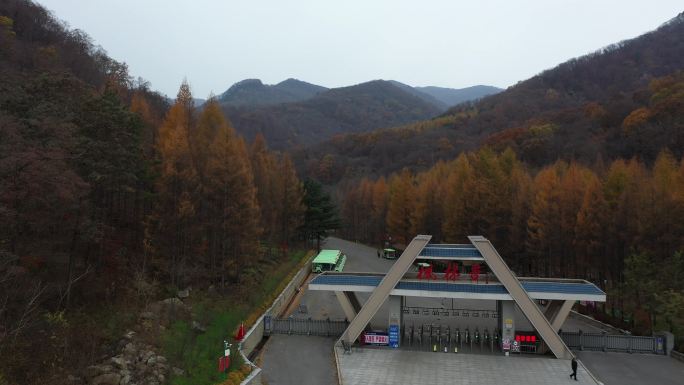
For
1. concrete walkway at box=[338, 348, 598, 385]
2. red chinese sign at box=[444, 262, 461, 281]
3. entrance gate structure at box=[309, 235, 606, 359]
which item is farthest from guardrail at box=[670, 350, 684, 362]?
red chinese sign at box=[444, 262, 461, 281]

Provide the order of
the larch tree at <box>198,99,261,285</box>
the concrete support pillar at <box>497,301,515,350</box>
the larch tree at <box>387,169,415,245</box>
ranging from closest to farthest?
the concrete support pillar at <box>497,301,515,350</box> → the larch tree at <box>198,99,261,285</box> → the larch tree at <box>387,169,415,245</box>

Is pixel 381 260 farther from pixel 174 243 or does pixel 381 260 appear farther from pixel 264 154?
pixel 174 243

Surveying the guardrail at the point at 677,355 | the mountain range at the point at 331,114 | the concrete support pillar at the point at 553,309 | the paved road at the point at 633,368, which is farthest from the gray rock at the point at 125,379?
the mountain range at the point at 331,114

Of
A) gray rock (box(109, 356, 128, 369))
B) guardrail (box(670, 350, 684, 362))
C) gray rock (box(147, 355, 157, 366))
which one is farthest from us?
guardrail (box(670, 350, 684, 362))

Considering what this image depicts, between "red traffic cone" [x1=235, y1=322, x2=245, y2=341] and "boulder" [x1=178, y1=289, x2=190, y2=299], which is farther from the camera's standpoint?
"boulder" [x1=178, y1=289, x2=190, y2=299]

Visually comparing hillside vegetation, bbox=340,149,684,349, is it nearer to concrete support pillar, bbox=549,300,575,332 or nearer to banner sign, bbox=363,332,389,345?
concrete support pillar, bbox=549,300,575,332

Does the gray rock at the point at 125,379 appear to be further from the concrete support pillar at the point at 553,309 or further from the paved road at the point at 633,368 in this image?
the concrete support pillar at the point at 553,309

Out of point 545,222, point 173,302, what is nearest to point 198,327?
point 173,302
